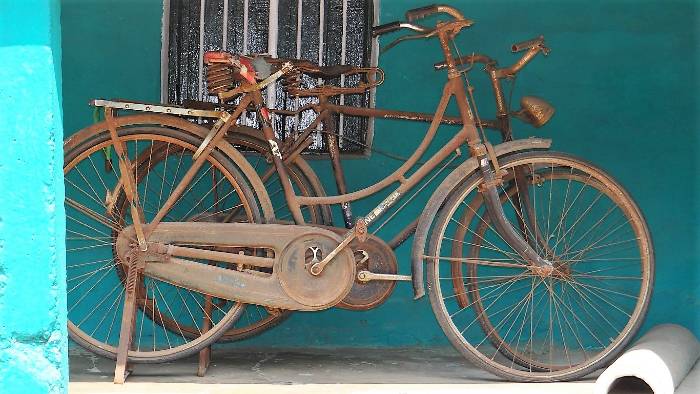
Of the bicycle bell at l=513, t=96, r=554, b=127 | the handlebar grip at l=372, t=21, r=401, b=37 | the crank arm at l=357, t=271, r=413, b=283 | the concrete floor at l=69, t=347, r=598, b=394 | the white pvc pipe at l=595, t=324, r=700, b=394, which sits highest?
the handlebar grip at l=372, t=21, r=401, b=37

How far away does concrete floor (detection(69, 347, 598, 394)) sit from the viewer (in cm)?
488

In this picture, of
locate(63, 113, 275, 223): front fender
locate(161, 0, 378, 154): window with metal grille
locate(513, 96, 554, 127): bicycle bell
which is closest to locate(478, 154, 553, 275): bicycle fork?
locate(513, 96, 554, 127): bicycle bell

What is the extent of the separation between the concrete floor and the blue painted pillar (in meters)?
0.57

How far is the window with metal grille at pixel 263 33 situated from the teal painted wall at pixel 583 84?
0.30 feet

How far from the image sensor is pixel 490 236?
242 inches

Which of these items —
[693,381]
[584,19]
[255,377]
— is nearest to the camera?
[693,381]

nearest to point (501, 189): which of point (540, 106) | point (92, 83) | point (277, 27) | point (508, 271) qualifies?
point (540, 106)

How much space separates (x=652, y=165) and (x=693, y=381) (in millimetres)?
1541

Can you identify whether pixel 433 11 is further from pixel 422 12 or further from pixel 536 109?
pixel 536 109

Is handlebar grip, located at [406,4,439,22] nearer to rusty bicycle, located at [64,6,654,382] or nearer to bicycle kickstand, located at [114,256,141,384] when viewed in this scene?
rusty bicycle, located at [64,6,654,382]

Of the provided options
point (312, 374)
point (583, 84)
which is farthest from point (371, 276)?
point (583, 84)

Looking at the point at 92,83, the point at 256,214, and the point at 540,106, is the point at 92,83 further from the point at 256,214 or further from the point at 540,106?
the point at 540,106

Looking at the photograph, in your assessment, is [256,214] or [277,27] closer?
[256,214]

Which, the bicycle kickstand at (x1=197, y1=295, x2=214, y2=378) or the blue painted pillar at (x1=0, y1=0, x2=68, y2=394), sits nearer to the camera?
the blue painted pillar at (x1=0, y1=0, x2=68, y2=394)
